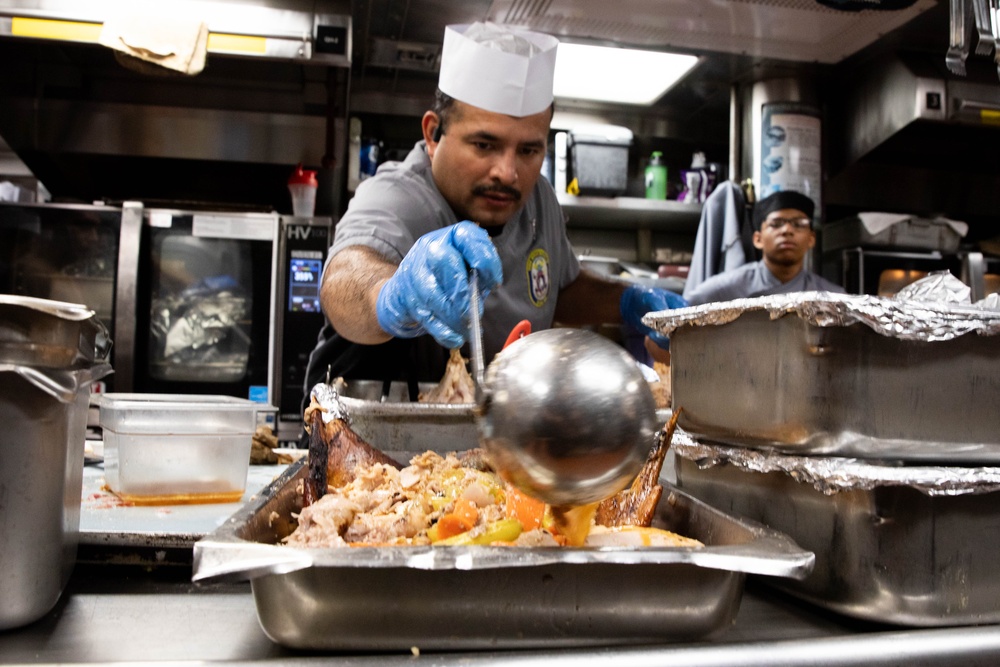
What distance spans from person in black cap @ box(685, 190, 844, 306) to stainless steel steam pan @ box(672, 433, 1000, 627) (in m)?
2.82

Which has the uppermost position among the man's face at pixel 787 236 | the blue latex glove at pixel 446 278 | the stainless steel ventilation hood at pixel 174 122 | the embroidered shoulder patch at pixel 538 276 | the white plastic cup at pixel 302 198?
the stainless steel ventilation hood at pixel 174 122

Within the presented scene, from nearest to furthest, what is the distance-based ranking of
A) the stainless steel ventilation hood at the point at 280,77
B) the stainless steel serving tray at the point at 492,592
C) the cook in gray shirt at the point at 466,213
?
the stainless steel serving tray at the point at 492,592
the cook in gray shirt at the point at 466,213
the stainless steel ventilation hood at the point at 280,77

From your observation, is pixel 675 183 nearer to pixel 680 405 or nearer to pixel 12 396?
pixel 680 405

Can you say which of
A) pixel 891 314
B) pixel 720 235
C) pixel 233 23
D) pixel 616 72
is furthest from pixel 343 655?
pixel 616 72

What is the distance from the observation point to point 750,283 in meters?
3.68

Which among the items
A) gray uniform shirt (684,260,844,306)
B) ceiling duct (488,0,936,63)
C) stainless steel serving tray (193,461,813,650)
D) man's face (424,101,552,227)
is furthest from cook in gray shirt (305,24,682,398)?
gray uniform shirt (684,260,844,306)

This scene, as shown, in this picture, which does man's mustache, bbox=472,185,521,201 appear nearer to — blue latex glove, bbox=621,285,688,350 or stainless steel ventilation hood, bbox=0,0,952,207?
blue latex glove, bbox=621,285,688,350

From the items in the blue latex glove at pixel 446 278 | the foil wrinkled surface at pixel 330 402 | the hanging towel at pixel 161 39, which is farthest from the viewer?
the hanging towel at pixel 161 39

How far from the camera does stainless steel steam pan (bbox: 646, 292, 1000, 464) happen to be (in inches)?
32.9

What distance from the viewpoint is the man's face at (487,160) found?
1.94m

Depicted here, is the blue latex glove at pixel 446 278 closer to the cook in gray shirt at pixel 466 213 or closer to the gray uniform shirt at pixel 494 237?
the cook in gray shirt at pixel 466 213

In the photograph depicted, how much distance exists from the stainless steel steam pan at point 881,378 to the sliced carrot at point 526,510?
31 centimetres

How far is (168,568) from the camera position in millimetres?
947

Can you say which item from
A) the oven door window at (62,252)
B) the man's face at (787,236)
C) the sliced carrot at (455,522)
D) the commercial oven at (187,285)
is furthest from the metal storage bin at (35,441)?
the man's face at (787,236)
